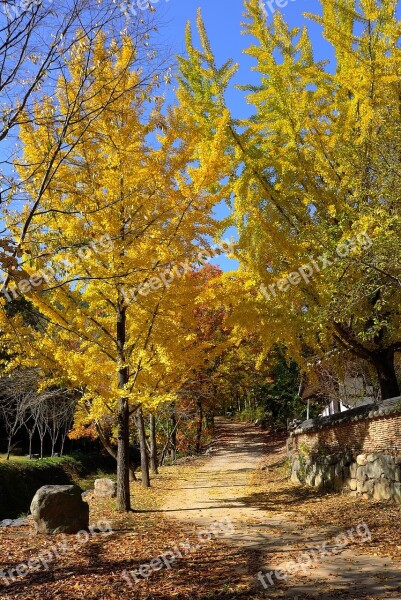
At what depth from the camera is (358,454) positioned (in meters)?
9.95

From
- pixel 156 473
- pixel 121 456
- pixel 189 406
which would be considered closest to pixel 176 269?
pixel 121 456

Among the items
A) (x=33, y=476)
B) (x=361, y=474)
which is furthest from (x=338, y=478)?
(x=33, y=476)

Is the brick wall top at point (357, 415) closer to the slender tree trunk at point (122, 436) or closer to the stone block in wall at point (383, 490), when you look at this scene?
the stone block in wall at point (383, 490)

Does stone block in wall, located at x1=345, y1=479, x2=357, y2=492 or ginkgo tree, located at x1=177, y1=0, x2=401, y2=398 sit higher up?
ginkgo tree, located at x1=177, y1=0, x2=401, y2=398

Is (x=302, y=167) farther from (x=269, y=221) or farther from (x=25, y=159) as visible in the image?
(x=25, y=159)

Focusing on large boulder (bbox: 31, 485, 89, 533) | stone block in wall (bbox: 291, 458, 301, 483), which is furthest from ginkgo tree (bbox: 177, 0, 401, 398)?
stone block in wall (bbox: 291, 458, 301, 483)

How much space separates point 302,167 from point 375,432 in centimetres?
531

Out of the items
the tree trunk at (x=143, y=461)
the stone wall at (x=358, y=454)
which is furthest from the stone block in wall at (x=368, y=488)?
the tree trunk at (x=143, y=461)

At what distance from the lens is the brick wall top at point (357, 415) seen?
873cm

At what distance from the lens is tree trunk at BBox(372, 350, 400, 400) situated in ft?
30.3

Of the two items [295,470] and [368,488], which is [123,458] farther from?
[295,470]

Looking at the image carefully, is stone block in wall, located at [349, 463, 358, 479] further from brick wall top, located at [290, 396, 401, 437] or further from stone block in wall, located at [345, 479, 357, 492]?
brick wall top, located at [290, 396, 401, 437]

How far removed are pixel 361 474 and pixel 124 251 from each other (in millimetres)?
6074

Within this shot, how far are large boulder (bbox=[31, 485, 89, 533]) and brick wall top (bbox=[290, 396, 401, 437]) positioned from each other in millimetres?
5436
